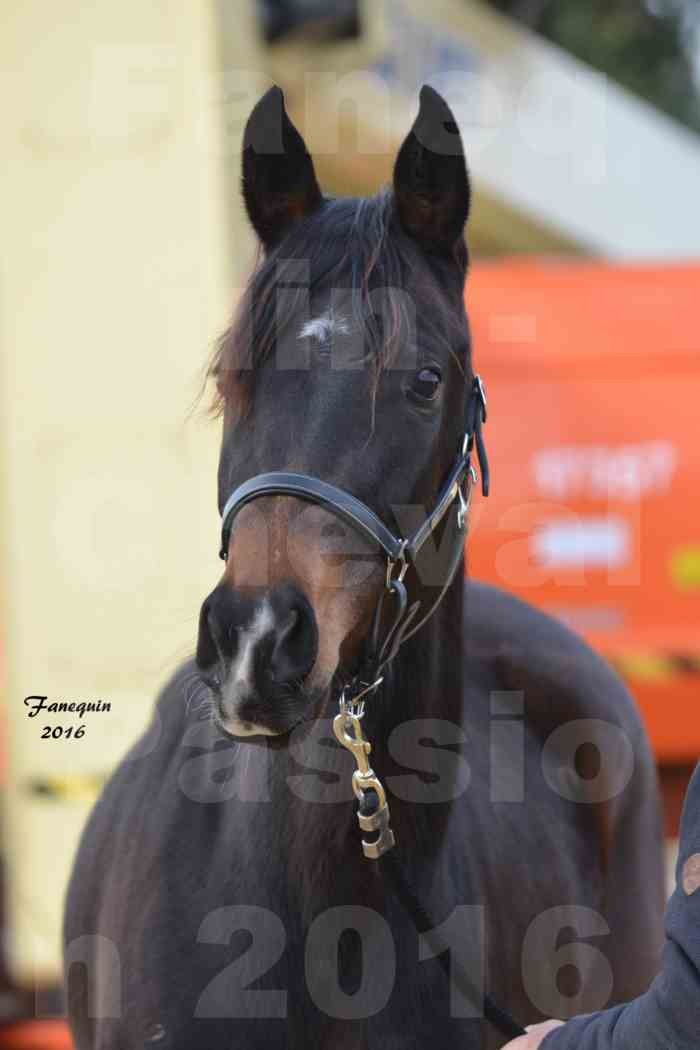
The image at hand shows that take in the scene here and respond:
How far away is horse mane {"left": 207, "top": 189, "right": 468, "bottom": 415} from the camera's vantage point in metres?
2.17

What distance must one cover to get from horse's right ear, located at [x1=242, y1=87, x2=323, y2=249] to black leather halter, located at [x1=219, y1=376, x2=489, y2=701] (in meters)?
0.41

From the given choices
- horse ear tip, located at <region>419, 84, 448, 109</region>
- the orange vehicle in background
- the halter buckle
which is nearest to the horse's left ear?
horse ear tip, located at <region>419, 84, 448, 109</region>

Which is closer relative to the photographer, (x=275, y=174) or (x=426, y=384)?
(x=426, y=384)

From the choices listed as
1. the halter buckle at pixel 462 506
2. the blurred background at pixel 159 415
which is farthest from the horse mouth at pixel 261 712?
the blurred background at pixel 159 415

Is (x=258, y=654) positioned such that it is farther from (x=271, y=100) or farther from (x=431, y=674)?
(x=271, y=100)

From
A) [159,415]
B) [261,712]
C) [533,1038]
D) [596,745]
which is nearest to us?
[261,712]

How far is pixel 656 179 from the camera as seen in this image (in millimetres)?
11656

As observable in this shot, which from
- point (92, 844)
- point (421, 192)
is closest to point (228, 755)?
point (92, 844)

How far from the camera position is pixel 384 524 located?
6.98ft

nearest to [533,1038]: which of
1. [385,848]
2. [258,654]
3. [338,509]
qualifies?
[385,848]

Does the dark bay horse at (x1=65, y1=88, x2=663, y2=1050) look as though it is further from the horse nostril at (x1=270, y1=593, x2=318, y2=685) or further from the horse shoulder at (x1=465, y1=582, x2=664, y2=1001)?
the horse shoulder at (x1=465, y1=582, x2=664, y2=1001)

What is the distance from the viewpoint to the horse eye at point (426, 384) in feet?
7.27

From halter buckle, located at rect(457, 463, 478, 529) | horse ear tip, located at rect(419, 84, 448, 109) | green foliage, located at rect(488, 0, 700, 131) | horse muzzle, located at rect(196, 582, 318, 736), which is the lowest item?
horse muzzle, located at rect(196, 582, 318, 736)

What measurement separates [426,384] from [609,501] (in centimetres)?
376
